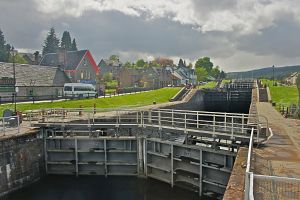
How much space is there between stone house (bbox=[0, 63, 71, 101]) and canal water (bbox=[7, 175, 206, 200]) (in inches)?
893

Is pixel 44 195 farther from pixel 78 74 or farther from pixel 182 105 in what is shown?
pixel 78 74

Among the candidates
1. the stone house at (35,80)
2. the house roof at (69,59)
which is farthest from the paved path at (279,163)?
the house roof at (69,59)

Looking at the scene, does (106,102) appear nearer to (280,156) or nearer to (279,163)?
(280,156)

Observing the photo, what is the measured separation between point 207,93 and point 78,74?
27.3 meters

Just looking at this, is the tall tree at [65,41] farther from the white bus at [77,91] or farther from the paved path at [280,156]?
the paved path at [280,156]

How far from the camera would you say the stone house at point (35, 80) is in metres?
41.6

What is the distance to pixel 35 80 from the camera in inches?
1791

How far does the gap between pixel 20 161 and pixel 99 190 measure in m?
4.99

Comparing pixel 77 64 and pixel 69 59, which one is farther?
pixel 69 59

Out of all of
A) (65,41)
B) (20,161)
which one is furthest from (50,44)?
(20,161)

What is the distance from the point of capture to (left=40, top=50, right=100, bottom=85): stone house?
2311 inches

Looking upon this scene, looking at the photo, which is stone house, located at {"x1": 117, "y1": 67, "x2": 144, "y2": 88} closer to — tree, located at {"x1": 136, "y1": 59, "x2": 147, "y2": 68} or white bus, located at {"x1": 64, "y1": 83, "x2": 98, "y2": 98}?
tree, located at {"x1": 136, "y1": 59, "x2": 147, "y2": 68}

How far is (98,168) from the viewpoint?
64.0 feet

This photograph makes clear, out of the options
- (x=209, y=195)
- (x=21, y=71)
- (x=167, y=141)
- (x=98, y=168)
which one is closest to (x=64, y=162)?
(x=98, y=168)
